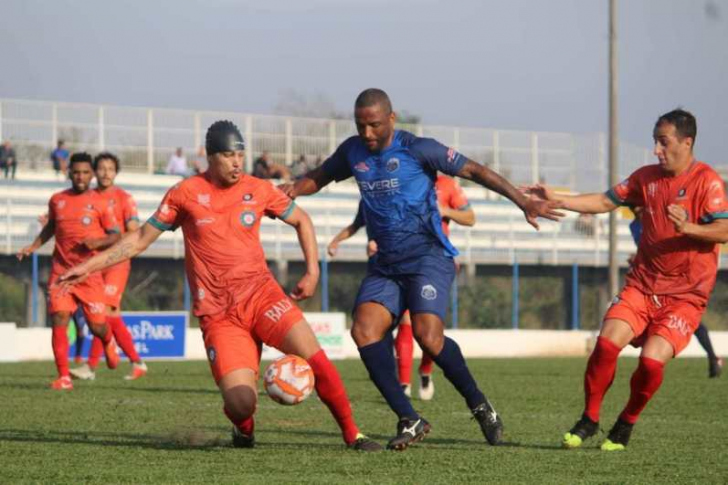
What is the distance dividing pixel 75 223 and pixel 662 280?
834cm

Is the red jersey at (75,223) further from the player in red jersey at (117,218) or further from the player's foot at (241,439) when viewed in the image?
Result: the player's foot at (241,439)

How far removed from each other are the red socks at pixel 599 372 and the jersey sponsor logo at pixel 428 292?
114cm

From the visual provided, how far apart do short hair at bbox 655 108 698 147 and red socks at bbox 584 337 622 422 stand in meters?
1.50

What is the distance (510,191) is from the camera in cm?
901

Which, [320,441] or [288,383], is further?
[320,441]

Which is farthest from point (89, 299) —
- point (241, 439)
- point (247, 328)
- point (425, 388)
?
point (247, 328)

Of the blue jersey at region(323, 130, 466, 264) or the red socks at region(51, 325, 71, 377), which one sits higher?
the blue jersey at region(323, 130, 466, 264)

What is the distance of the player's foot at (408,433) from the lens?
28.9 feet

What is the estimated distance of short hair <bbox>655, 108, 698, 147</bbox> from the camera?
930cm

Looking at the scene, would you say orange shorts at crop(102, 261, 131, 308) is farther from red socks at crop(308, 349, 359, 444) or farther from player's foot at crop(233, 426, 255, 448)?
red socks at crop(308, 349, 359, 444)

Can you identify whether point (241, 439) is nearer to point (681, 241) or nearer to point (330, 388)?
point (330, 388)

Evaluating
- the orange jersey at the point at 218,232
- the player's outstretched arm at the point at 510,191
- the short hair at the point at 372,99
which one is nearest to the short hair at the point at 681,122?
the player's outstretched arm at the point at 510,191

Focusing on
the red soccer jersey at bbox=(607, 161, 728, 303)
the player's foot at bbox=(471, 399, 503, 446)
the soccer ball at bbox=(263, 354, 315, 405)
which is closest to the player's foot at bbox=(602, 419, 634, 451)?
the player's foot at bbox=(471, 399, 503, 446)

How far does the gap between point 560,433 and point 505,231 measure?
26.0 metres
